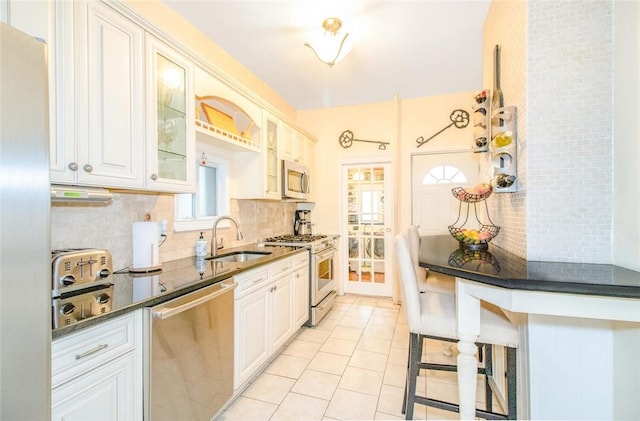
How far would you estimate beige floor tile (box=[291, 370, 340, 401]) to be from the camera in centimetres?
195

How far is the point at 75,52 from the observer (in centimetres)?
124

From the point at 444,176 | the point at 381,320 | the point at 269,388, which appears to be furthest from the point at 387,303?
the point at 269,388

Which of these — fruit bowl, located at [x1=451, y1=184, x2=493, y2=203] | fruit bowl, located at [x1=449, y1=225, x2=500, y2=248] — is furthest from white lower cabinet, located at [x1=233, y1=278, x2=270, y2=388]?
fruit bowl, located at [x1=451, y1=184, x2=493, y2=203]

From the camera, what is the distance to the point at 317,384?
2.05m

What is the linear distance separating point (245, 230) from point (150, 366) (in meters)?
1.88

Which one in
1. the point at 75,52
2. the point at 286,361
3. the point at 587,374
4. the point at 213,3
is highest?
the point at 213,3

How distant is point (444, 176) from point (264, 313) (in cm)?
293

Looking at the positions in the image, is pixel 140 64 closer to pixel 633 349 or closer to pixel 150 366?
pixel 150 366

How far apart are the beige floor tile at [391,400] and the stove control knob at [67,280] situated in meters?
1.83

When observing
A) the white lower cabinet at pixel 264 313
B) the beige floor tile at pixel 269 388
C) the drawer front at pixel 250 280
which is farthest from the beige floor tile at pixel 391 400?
the drawer front at pixel 250 280

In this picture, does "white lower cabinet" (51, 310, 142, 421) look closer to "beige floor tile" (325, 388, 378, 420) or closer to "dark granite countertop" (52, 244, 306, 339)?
"dark granite countertop" (52, 244, 306, 339)

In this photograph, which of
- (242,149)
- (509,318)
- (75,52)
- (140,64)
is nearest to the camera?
(75,52)

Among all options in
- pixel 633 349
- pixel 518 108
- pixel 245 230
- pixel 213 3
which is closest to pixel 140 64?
pixel 213 3

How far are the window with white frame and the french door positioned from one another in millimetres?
1963
